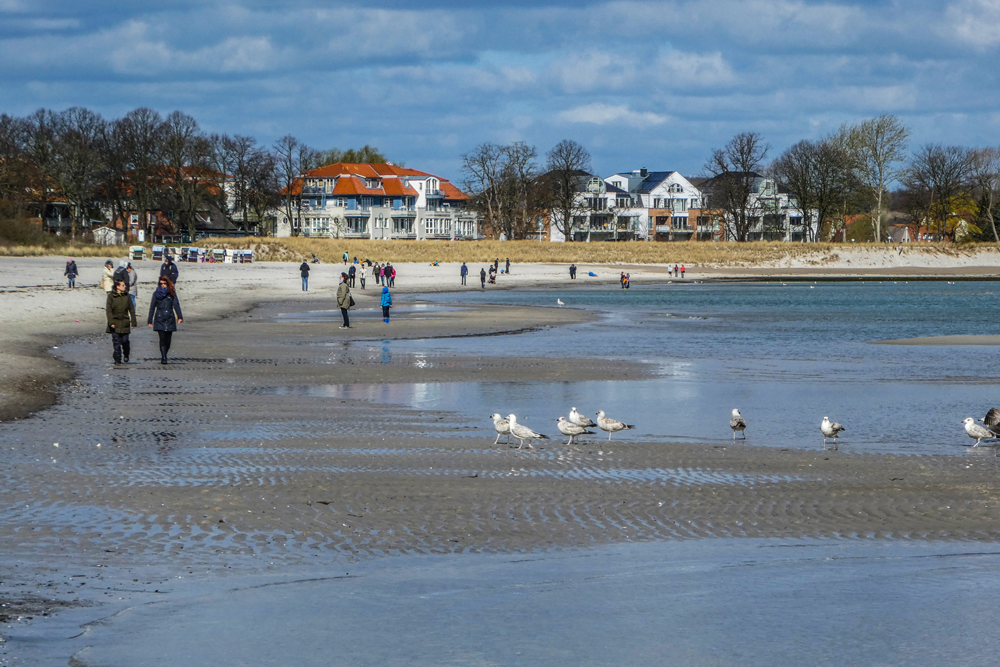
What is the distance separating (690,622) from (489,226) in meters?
128

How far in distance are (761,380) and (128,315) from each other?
1300 cm

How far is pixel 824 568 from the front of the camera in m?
8.43

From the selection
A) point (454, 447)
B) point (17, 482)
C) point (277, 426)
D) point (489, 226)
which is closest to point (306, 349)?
point (277, 426)

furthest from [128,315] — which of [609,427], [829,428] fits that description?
[829,428]

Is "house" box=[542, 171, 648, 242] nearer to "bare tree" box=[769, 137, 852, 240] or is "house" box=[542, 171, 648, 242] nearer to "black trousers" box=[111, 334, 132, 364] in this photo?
"bare tree" box=[769, 137, 852, 240]

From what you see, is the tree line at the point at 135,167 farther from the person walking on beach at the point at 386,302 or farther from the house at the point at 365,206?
the person walking on beach at the point at 386,302

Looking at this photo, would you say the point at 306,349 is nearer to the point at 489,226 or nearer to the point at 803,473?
the point at 803,473

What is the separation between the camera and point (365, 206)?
136 m

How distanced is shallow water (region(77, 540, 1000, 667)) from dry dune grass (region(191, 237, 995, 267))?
313 feet

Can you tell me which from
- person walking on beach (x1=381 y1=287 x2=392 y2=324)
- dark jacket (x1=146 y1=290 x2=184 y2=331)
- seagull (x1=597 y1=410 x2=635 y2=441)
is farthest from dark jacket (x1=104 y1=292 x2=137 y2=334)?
person walking on beach (x1=381 y1=287 x2=392 y2=324)

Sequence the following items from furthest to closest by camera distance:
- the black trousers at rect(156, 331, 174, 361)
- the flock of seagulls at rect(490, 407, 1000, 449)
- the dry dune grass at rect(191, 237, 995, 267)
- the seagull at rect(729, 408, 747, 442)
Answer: the dry dune grass at rect(191, 237, 995, 267) → the black trousers at rect(156, 331, 174, 361) → the seagull at rect(729, 408, 747, 442) → the flock of seagulls at rect(490, 407, 1000, 449)

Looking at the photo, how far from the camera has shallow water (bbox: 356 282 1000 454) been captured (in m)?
15.8

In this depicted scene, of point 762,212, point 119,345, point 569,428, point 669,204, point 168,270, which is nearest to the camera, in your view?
point 569,428

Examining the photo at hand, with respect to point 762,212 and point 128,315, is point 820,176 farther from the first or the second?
point 128,315
